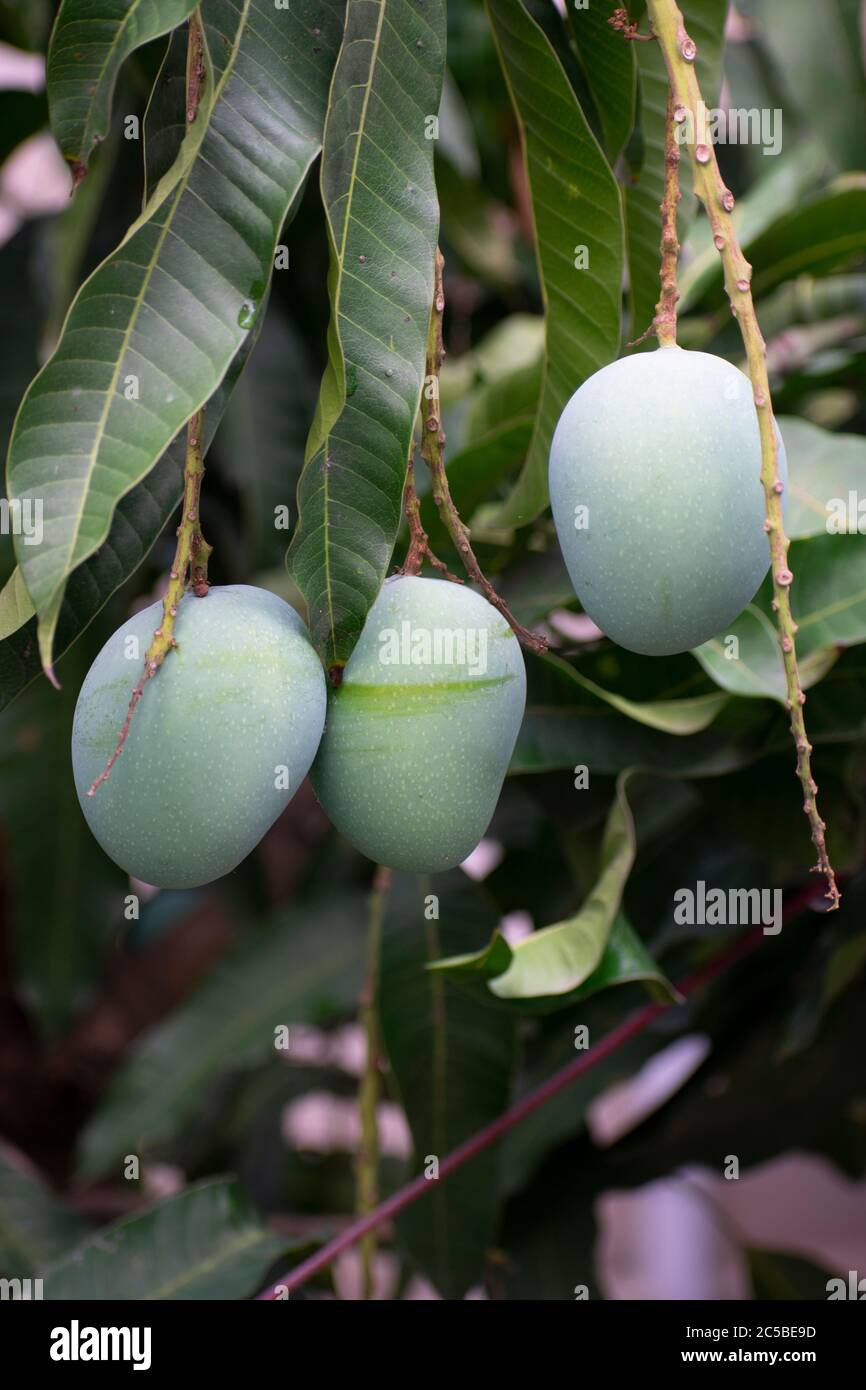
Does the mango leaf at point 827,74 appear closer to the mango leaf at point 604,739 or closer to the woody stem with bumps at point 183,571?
the mango leaf at point 604,739

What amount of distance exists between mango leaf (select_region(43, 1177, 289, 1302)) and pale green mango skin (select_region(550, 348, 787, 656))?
0.49 m

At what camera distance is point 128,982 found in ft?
3.90

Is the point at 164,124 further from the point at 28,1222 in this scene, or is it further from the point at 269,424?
the point at 28,1222

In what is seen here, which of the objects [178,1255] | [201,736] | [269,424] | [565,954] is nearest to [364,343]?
[201,736]

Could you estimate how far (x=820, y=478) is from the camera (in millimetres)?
612

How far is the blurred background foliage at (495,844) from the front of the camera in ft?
2.01

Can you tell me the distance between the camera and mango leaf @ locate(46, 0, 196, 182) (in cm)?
38

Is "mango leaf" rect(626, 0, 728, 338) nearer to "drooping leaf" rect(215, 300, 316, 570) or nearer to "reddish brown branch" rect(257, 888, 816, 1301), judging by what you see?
"reddish brown branch" rect(257, 888, 816, 1301)

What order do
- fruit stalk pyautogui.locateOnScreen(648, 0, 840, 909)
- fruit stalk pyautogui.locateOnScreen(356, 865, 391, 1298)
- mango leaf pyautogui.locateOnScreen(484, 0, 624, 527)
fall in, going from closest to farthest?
1. fruit stalk pyautogui.locateOnScreen(648, 0, 840, 909)
2. mango leaf pyautogui.locateOnScreen(484, 0, 624, 527)
3. fruit stalk pyautogui.locateOnScreen(356, 865, 391, 1298)

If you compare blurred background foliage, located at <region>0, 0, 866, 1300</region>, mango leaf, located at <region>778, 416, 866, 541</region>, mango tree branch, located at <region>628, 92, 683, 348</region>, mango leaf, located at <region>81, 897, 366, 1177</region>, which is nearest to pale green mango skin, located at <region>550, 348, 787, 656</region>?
mango tree branch, located at <region>628, 92, 683, 348</region>

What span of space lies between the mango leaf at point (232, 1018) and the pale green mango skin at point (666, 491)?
65cm
